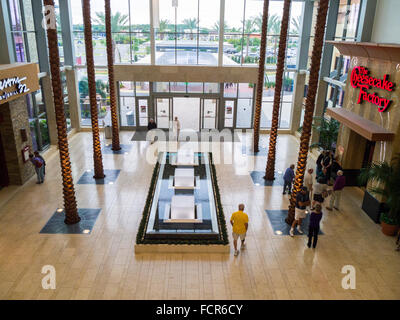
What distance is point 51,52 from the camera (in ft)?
30.1

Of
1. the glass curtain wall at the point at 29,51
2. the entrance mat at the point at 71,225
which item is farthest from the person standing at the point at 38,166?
the glass curtain wall at the point at 29,51

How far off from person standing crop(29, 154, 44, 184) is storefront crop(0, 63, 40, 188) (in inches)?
20.8

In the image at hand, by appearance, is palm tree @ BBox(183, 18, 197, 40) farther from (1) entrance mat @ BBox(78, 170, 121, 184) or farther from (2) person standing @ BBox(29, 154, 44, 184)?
(2) person standing @ BBox(29, 154, 44, 184)

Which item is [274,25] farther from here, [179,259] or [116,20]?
[179,259]

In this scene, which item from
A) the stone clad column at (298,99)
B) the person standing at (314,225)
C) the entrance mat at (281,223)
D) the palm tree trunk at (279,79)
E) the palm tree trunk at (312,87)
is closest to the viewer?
the palm tree trunk at (312,87)

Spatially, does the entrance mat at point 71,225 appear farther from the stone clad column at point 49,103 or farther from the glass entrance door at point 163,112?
the glass entrance door at point 163,112

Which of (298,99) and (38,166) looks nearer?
(38,166)

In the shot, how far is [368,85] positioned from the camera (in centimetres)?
1270

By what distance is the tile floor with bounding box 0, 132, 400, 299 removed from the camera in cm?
834

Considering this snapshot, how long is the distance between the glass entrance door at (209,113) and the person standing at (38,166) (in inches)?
458

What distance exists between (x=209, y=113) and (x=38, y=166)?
39.6ft

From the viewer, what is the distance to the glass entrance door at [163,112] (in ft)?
74.3

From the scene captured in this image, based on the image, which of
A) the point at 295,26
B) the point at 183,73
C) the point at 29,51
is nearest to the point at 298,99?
the point at 295,26
